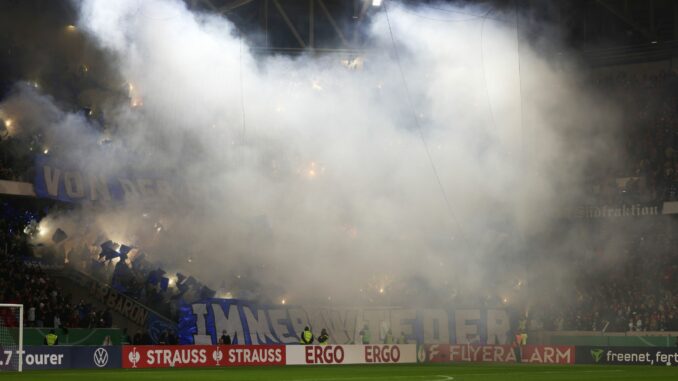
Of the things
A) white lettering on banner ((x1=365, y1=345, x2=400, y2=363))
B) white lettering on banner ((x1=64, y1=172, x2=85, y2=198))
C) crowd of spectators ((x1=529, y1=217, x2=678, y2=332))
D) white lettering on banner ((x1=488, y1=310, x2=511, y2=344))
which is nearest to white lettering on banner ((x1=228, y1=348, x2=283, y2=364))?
white lettering on banner ((x1=365, y1=345, x2=400, y2=363))

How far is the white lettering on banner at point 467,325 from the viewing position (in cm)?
4387

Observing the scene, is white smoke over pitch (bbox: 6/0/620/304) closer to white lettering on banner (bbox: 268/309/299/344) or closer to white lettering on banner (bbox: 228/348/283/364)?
white lettering on banner (bbox: 268/309/299/344)

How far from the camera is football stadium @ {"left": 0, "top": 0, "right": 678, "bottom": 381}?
40.2 meters

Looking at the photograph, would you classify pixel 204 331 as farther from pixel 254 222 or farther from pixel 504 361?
pixel 504 361

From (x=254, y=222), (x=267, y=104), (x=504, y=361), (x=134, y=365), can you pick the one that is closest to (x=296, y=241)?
(x=254, y=222)

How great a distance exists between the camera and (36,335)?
32312 millimetres

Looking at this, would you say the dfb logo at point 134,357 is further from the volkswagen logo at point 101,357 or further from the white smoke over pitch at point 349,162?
the white smoke over pitch at point 349,162

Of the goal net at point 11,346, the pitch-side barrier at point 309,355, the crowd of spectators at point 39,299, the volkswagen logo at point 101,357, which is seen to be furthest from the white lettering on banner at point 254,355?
the goal net at point 11,346

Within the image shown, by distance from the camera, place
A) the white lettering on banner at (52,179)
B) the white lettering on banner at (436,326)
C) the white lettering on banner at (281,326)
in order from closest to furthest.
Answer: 1. the white lettering on banner at (52,179)
2. the white lettering on banner at (281,326)
3. the white lettering on banner at (436,326)

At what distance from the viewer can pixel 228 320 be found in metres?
40.3

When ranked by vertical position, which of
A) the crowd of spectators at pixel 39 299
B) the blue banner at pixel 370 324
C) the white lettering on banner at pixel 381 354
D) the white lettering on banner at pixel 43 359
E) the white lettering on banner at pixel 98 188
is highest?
the white lettering on banner at pixel 98 188

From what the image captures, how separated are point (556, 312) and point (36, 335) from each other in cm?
2167

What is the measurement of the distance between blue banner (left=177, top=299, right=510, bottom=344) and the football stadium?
0.09m

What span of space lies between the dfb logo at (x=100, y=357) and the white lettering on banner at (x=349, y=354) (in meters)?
6.87
